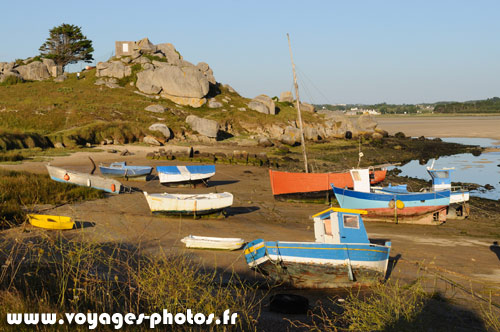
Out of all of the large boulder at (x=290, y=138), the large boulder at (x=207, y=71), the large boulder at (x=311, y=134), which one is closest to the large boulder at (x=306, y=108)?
the large boulder at (x=207, y=71)

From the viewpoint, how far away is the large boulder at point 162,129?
5378 cm

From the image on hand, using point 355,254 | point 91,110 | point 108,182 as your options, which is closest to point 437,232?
point 355,254

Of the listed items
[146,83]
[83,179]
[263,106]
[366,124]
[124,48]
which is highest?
[124,48]

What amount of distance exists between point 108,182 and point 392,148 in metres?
45.9

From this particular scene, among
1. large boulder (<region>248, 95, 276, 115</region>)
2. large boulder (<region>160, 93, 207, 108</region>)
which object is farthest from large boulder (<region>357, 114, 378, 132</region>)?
large boulder (<region>160, 93, 207, 108</region>)

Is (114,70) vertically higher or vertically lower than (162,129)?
higher

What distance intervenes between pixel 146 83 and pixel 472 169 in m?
52.7

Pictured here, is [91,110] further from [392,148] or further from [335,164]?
[392,148]

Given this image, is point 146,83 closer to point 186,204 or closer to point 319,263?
point 186,204

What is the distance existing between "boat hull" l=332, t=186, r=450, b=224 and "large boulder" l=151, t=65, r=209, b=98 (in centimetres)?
5469

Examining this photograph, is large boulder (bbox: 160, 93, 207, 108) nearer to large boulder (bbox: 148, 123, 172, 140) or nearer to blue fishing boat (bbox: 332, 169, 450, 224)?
large boulder (bbox: 148, 123, 172, 140)

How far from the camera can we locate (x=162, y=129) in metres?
54.1

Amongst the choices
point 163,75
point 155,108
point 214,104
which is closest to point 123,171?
point 155,108

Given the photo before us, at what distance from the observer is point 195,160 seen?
42.2 m
